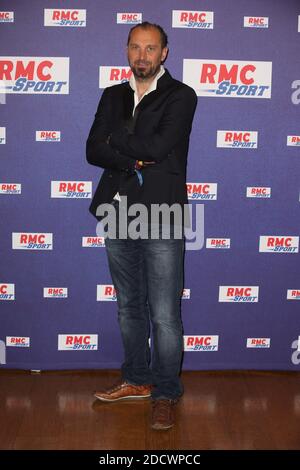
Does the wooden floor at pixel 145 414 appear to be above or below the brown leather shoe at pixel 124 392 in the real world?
below

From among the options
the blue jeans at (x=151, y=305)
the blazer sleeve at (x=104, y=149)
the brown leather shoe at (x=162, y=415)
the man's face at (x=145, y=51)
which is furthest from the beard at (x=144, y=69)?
the brown leather shoe at (x=162, y=415)

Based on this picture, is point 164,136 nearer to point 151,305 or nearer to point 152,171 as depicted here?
point 152,171

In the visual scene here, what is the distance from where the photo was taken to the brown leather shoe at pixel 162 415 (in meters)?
2.68

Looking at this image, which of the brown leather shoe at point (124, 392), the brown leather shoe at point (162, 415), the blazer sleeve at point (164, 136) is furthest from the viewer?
the brown leather shoe at point (124, 392)

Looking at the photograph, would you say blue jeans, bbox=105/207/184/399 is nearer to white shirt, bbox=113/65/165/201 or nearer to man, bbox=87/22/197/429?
man, bbox=87/22/197/429

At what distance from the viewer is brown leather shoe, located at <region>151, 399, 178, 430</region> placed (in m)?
2.68

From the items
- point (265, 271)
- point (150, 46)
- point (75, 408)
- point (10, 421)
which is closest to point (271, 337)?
point (265, 271)

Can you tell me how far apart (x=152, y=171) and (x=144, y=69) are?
50cm

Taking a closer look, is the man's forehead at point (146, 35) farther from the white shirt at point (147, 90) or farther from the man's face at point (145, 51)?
the white shirt at point (147, 90)

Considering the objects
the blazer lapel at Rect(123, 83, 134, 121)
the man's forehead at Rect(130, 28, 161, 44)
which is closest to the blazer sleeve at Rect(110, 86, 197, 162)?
the blazer lapel at Rect(123, 83, 134, 121)

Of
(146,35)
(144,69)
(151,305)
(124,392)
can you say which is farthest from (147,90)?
(124,392)

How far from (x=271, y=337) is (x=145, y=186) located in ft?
4.59

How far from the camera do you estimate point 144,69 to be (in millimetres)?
2637

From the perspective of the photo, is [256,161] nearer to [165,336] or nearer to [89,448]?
[165,336]
